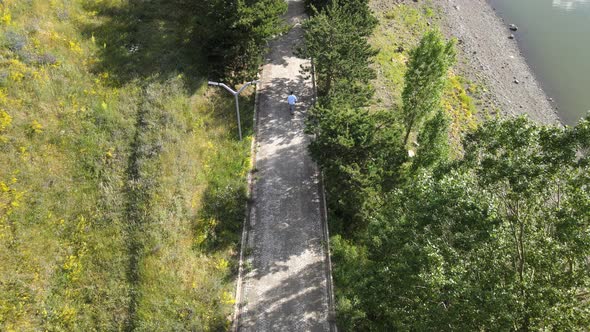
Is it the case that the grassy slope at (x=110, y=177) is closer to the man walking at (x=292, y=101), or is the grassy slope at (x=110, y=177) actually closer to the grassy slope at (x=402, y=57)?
the man walking at (x=292, y=101)

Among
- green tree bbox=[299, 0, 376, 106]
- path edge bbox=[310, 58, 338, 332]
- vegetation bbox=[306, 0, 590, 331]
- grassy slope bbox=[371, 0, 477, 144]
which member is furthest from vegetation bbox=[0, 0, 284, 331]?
grassy slope bbox=[371, 0, 477, 144]

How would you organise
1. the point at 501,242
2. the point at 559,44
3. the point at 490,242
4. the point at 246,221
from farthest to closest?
the point at 559,44, the point at 246,221, the point at 490,242, the point at 501,242

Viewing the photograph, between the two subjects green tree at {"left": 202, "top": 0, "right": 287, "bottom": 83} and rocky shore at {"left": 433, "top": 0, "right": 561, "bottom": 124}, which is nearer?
green tree at {"left": 202, "top": 0, "right": 287, "bottom": 83}

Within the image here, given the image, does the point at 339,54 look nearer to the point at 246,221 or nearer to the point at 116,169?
the point at 246,221

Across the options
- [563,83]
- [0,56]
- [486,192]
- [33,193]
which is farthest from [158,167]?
[563,83]

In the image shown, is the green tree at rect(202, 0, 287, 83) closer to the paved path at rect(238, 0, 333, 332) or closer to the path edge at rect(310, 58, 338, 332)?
the paved path at rect(238, 0, 333, 332)

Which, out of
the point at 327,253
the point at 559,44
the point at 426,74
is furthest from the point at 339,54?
the point at 559,44

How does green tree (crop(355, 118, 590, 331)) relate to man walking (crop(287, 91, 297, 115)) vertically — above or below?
above
